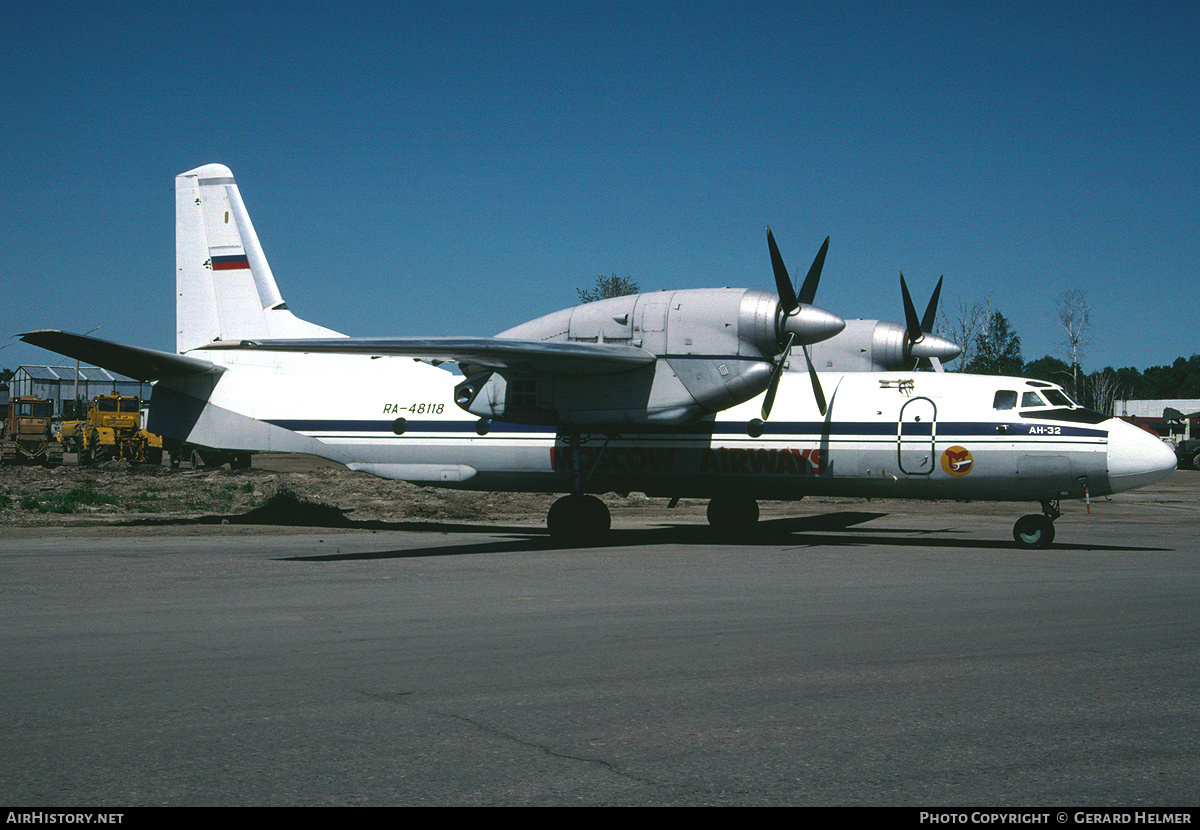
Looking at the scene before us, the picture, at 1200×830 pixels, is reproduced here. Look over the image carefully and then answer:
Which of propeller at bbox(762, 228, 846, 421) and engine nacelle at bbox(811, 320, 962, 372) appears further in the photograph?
engine nacelle at bbox(811, 320, 962, 372)

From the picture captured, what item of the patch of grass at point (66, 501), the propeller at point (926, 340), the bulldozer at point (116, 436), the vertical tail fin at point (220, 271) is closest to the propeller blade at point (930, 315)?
the propeller at point (926, 340)

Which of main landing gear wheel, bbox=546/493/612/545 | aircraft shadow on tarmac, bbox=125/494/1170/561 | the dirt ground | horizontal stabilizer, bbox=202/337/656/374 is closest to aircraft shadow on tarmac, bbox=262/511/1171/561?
aircraft shadow on tarmac, bbox=125/494/1170/561

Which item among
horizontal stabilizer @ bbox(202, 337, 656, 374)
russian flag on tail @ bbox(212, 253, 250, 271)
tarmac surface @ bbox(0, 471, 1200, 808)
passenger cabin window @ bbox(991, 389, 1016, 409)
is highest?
russian flag on tail @ bbox(212, 253, 250, 271)

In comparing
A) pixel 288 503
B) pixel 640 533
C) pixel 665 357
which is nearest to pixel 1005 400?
pixel 665 357

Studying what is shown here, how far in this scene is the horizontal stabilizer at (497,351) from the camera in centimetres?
1546

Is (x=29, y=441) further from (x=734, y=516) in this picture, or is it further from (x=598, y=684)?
(x=598, y=684)

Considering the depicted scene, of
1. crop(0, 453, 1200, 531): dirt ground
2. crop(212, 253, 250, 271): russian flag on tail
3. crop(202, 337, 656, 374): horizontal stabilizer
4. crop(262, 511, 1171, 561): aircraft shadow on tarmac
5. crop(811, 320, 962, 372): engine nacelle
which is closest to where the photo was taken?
crop(202, 337, 656, 374): horizontal stabilizer

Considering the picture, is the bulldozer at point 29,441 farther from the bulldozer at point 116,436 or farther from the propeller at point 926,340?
the propeller at point 926,340

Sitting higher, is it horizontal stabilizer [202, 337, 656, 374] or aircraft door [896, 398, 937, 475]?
horizontal stabilizer [202, 337, 656, 374]

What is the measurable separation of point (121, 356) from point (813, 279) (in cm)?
1405

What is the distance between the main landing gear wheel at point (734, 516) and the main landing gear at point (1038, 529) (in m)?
5.33

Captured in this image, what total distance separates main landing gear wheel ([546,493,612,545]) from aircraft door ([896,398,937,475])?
5637 mm

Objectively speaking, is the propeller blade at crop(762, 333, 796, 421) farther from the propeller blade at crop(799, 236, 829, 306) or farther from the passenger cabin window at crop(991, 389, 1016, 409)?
the passenger cabin window at crop(991, 389, 1016, 409)

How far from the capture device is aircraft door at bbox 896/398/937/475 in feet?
56.4
